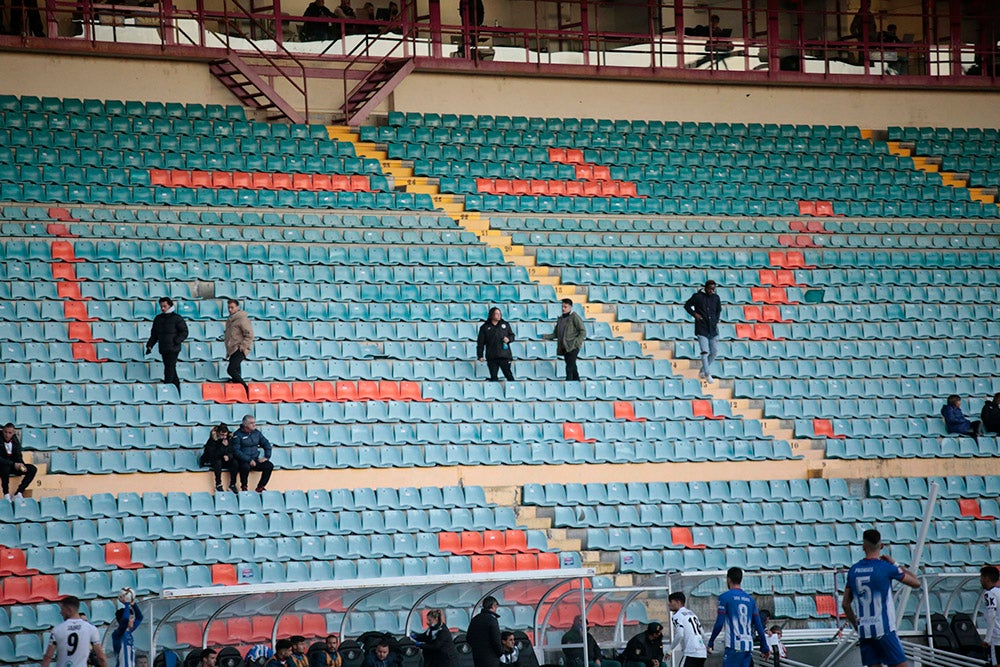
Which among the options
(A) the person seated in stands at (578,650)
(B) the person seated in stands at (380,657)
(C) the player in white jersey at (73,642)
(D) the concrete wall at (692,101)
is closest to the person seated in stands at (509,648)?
(A) the person seated in stands at (578,650)

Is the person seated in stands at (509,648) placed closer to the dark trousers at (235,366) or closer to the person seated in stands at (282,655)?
the person seated in stands at (282,655)

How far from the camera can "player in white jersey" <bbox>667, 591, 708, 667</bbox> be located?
12.8 meters

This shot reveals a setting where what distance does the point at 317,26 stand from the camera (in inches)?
969

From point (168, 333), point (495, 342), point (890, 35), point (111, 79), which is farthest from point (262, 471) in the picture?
point (890, 35)

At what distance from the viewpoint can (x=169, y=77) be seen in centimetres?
2284

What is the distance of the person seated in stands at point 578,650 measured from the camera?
538 inches

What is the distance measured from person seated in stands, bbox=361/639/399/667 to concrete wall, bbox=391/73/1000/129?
13226mm

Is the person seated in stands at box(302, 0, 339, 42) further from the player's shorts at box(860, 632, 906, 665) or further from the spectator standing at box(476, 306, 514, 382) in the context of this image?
the player's shorts at box(860, 632, 906, 665)

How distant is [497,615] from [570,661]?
1048 mm

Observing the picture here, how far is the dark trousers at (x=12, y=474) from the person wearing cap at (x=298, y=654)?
4447 mm

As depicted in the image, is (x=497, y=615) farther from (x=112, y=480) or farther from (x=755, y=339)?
(x=755, y=339)

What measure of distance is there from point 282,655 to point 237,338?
583 cm

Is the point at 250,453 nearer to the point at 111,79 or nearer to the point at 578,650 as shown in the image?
the point at 578,650

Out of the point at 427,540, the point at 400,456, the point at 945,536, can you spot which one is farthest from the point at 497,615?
the point at 945,536
